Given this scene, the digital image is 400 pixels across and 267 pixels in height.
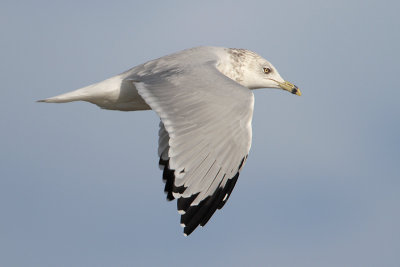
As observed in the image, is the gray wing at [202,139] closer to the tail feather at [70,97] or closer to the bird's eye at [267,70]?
the tail feather at [70,97]

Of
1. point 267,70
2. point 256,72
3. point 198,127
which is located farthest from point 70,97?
point 267,70

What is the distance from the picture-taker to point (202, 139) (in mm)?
7871

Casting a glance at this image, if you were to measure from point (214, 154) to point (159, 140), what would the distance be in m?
1.57

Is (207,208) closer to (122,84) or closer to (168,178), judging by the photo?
(168,178)

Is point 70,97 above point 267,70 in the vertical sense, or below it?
below

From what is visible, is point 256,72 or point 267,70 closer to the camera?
point 256,72

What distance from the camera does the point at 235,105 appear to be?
26.4 ft

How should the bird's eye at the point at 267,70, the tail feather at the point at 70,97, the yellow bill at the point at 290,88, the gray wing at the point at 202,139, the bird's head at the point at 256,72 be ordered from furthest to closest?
1. the yellow bill at the point at 290,88
2. the bird's eye at the point at 267,70
3. the bird's head at the point at 256,72
4. the tail feather at the point at 70,97
5. the gray wing at the point at 202,139

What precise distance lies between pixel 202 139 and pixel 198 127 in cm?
12

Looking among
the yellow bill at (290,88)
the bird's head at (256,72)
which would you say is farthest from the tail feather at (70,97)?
the yellow bill at (290,88)

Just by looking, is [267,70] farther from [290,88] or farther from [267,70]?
[290,88]

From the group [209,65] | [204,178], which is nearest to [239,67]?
[209,65]

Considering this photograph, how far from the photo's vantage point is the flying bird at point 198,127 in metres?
7.76

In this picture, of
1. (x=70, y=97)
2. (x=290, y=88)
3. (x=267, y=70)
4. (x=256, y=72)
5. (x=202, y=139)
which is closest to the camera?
(x=202, y=139)
